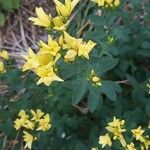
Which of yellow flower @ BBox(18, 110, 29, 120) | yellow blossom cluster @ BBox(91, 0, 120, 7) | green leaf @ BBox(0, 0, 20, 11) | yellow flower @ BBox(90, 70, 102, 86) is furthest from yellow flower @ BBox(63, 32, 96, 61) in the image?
green leaf @ BBox(0, 0, 20, 11)

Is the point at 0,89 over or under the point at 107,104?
under

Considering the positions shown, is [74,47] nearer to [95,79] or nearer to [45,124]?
[95,79]

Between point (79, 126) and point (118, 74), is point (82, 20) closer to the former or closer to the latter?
point (118, 74)

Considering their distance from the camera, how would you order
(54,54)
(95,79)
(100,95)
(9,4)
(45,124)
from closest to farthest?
(54,54) < (95,79) < (100,95) < (45,124) < (9,4)

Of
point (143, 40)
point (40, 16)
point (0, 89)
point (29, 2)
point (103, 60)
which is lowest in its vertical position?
point (0, 89)

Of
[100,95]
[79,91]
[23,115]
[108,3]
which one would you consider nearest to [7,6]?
[23,115]

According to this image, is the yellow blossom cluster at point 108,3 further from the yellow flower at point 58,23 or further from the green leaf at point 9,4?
the green leaf at point 9,4

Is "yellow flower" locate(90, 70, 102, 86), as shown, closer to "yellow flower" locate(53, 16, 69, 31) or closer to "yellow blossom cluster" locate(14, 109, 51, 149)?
"yellow flower" locate(53, 16, 69, 31)

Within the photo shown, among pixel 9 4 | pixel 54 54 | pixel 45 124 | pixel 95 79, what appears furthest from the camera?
pixel 9 4

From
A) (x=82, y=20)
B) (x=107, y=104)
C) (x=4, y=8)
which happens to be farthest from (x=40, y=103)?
(x=4, y=8)

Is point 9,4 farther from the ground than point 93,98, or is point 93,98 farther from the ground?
point 93,98

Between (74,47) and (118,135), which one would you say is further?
(118,135)
